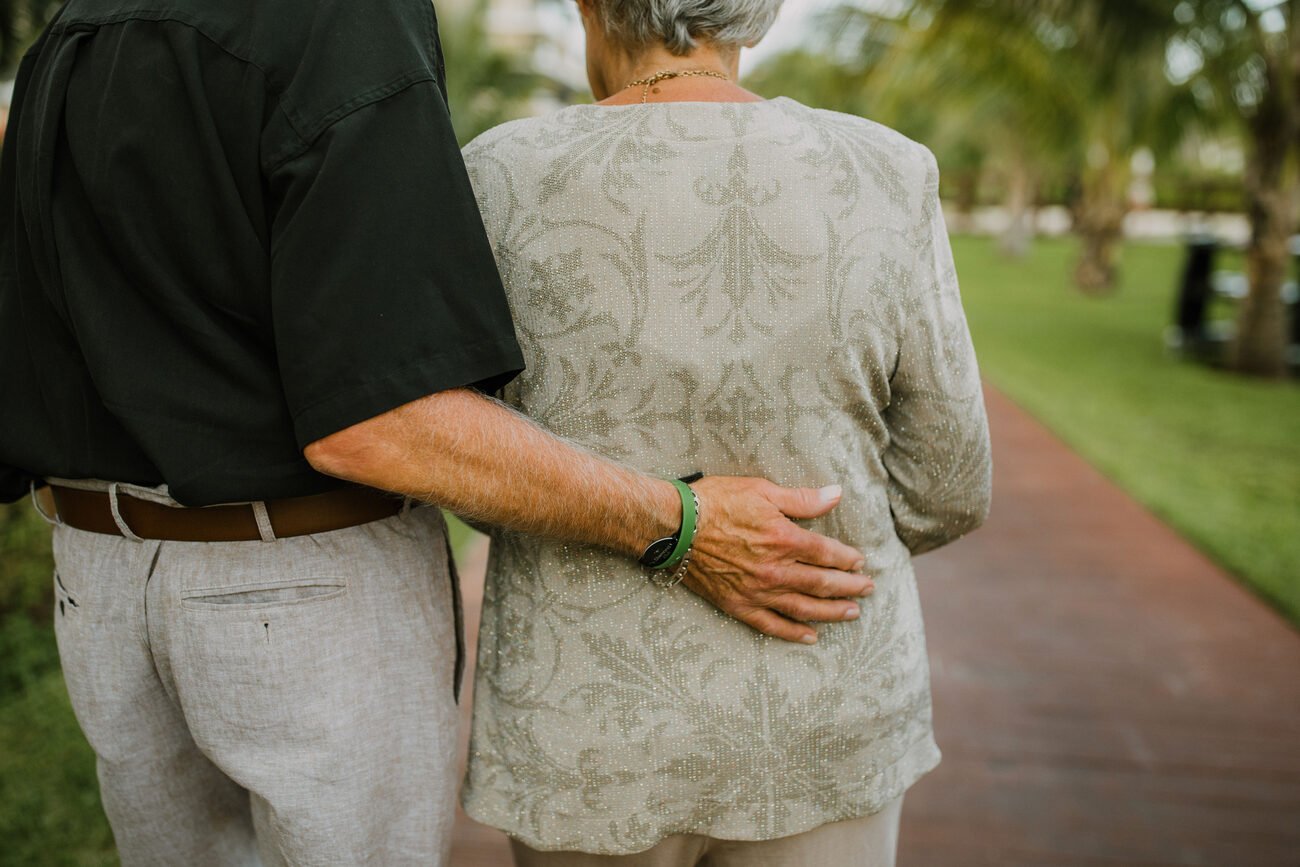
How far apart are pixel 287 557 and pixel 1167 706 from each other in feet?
11.3

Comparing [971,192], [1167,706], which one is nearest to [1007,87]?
[1167,706]

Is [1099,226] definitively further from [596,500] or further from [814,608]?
[596,500]

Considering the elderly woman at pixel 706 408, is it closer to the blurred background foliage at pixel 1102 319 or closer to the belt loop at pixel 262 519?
the belt loop at pixel 262 519

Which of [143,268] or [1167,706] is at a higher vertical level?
[143,268]

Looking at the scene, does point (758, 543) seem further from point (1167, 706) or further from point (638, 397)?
point (1167, 706)

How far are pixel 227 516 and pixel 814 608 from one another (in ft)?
2.47

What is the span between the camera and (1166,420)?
7.97 metres

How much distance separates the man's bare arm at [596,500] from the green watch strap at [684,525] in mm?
10

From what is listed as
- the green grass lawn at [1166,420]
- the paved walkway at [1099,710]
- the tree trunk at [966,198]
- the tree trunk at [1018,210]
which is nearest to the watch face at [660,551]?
the paved walkway at [1099,710]

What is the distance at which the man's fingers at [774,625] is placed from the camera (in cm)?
134

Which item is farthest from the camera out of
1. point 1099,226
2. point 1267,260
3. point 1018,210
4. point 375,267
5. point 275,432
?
point 1018,210

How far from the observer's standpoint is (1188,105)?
988 cm

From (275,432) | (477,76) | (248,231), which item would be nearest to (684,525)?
(275,432)

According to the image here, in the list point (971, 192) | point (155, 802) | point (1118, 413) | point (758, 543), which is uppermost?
point (758, 543)
